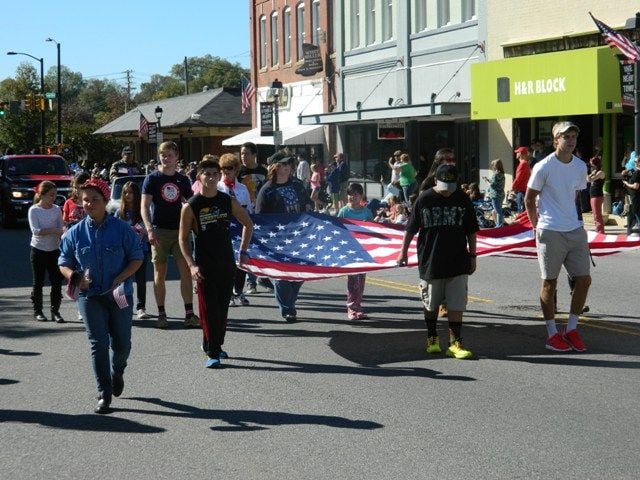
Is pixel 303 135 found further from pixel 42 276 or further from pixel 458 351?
pixel 458 351

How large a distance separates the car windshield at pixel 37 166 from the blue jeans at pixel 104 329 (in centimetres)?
2544

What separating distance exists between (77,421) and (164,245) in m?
4.38

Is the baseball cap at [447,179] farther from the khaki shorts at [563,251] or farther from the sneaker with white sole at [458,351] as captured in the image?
the sneaker with white sole at [458,351]

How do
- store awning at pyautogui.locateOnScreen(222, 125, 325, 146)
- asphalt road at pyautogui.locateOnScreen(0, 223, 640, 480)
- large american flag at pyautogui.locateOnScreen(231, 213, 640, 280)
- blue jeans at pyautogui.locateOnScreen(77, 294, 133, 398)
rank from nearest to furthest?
asphalt road at pyautogui.locateOnScreen(0, 223, 640, 480)
blue jeans at pyautogui.locateOnScreen(77, 294, 133, 398)
large american flag at pyautogui.locateOnScreen(231, 213, 640, 280)
store awning at pyautogui.locateOnScreen(222, 125, 325, 146)

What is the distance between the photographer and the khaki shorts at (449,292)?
970cm

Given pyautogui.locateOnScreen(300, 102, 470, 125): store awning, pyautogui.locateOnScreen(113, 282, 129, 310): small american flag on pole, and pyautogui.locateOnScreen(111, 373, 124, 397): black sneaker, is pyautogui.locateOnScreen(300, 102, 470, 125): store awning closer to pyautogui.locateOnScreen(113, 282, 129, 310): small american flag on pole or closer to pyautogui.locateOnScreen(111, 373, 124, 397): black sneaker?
pyautogui.locateOnScreen(111, 373, 124, 397): black sneaker

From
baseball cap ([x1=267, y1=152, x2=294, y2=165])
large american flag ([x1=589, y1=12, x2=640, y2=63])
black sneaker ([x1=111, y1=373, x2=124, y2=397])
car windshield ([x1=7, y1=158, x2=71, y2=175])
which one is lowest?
black sneaker ([x1=111, y1=373, x2=124, y2=397])

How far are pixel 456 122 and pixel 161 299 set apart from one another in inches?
928

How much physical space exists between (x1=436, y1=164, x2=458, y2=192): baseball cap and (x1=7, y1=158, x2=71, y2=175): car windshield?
24.8 metres

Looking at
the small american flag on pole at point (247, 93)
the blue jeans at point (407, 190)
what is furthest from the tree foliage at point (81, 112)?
the blue jeans at point (407, 190)

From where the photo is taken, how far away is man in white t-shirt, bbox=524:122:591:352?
9672 millimetres

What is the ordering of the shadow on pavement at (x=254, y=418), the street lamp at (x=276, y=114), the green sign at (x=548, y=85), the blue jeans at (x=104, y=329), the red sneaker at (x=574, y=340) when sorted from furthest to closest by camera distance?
the street lamp at (x=276, y=114) < the green sign at (x=548, y=85) < the red sneaker at (x=574, y=340) < the blue jeans at (x=104, y=329) < the shadow on pavement at (x=254, y=418)

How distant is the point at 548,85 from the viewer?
27.5 metres

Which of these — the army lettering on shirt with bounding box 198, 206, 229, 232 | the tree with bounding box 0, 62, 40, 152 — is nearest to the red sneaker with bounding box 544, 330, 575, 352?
the army lettering on shirt with bounding box 198, 206, 229, 232
